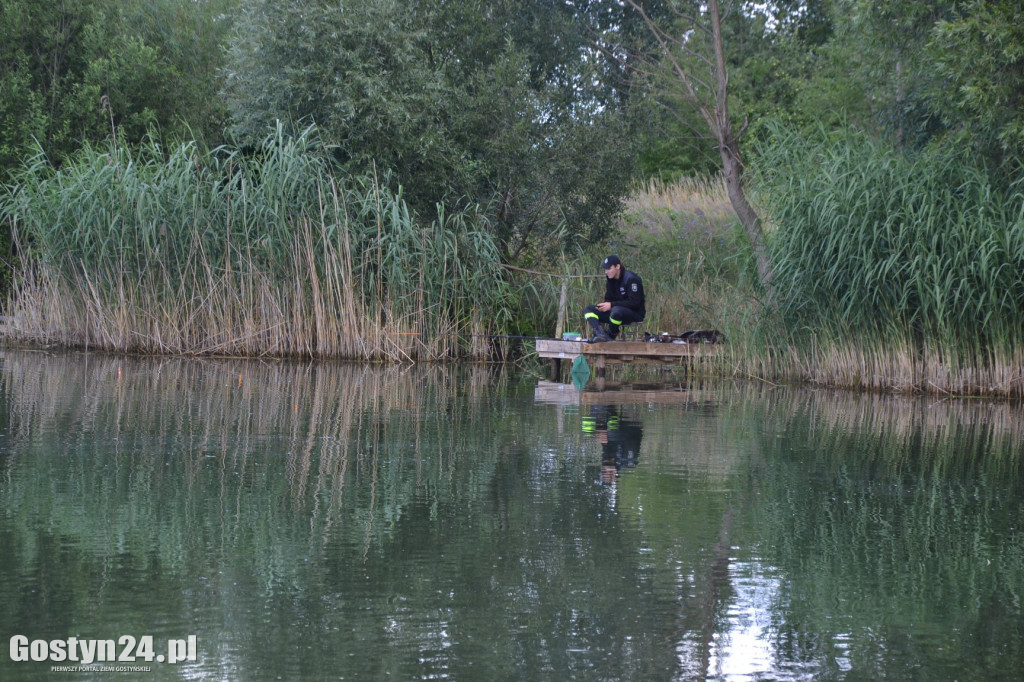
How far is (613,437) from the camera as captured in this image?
1073cm

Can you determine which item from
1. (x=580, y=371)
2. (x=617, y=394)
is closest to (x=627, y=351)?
(x=580, y=371)

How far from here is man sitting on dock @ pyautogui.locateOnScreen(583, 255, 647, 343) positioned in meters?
17.3

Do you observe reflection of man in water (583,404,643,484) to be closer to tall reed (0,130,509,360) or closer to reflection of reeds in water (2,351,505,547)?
reflection of reeds in water (2,351,505,547)

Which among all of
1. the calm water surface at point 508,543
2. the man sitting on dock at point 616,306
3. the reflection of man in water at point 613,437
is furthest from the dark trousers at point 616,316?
the calm water surface at point 508,543

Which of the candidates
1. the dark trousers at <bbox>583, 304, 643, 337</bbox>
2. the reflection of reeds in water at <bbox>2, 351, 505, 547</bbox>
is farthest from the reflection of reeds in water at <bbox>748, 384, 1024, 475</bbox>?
the reflection of reeds in water at <bbox>2, 351, 505, 547</bbox>

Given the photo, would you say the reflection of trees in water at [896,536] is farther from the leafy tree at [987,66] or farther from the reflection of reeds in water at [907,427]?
the leafy tree at [987,66]

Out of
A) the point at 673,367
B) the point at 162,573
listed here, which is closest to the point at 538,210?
the point at 673,367

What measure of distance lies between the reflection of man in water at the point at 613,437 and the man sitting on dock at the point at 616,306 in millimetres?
3717

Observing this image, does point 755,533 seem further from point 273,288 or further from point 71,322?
point 71,322

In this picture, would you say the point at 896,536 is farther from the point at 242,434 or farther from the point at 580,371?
the point at 580,371

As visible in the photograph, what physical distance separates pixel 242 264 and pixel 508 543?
12333 millimetres

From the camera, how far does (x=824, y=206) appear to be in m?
15.1

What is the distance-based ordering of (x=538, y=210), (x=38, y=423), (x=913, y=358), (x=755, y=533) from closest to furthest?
(x=755, y=533), (x=38, y=423), (x=913, y=358), (x=538, y=210)

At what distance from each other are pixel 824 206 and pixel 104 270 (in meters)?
10.2
